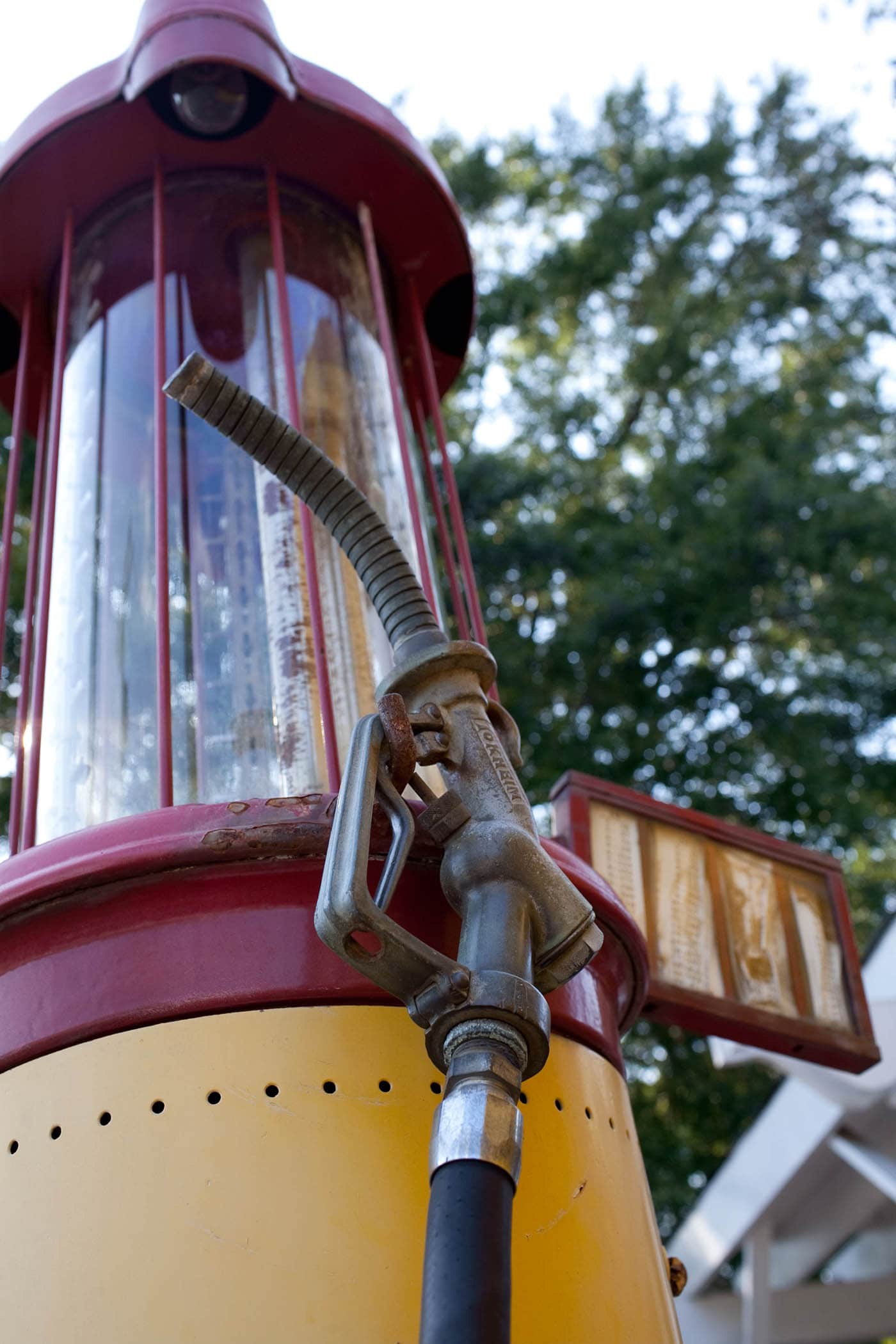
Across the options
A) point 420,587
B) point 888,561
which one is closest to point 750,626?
point 888,561

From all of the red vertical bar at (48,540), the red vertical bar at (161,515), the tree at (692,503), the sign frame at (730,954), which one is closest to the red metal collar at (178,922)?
the red vertical bar at (161,515)

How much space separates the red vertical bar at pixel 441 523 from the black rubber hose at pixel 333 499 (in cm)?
44

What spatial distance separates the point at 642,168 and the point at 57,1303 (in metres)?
14.6

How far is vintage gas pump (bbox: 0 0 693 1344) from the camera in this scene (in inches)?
58.5

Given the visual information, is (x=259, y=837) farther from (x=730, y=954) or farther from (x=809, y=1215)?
(x=809, y=1215)

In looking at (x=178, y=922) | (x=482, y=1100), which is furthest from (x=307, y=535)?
(x=482, y=1100)

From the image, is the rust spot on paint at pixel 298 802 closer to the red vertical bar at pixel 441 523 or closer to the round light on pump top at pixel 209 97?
the red vertical bar at pixel 441 523

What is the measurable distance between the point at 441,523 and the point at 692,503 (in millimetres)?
9353

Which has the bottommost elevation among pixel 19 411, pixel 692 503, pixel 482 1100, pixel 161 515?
pixel 482 1100

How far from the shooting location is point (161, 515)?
215 centimetres

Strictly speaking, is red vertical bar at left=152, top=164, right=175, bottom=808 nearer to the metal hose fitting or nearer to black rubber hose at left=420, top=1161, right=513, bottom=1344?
the metal hose fitting

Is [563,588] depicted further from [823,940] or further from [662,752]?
[823,940]

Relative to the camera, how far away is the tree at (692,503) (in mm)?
11109

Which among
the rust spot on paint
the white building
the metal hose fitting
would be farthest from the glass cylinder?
the white building
